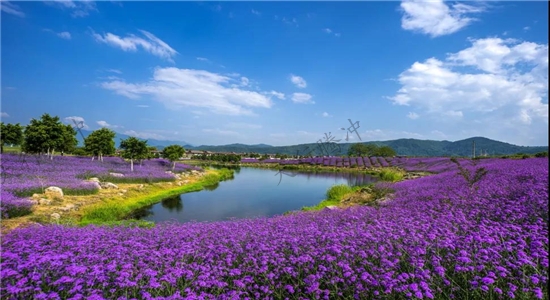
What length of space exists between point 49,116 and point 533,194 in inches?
1349

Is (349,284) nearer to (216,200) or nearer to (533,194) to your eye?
(533,194)

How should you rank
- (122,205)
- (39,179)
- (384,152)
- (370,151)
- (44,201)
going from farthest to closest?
1. (370,151)
2. (384,152)
3. (122,205)
4. (39,179)
5. (44,201)

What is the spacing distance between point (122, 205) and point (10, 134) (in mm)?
25919

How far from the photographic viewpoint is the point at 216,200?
896 inches

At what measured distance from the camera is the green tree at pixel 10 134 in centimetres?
3134

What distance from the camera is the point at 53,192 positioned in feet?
52.5

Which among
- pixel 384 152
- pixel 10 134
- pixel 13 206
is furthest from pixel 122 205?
pixel 384 152

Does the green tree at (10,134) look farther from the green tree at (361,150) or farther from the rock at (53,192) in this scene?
the green tree at (361,150)

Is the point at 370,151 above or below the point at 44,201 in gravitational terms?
above

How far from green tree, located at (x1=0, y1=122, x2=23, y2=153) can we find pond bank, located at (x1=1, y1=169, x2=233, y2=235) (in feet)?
65.4

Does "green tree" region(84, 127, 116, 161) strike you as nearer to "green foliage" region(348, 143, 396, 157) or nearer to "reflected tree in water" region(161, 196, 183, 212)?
"reflected tree in water" region(161, 196, 183, 212)

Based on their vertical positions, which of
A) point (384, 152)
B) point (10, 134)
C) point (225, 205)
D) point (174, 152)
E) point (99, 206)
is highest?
point (10, 134)

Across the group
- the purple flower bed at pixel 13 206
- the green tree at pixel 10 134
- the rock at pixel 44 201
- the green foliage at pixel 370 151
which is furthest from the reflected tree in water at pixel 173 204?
the green foliage at pixel 370 151

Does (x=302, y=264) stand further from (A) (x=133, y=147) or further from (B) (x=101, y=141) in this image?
(B) (x=101, y=141)
